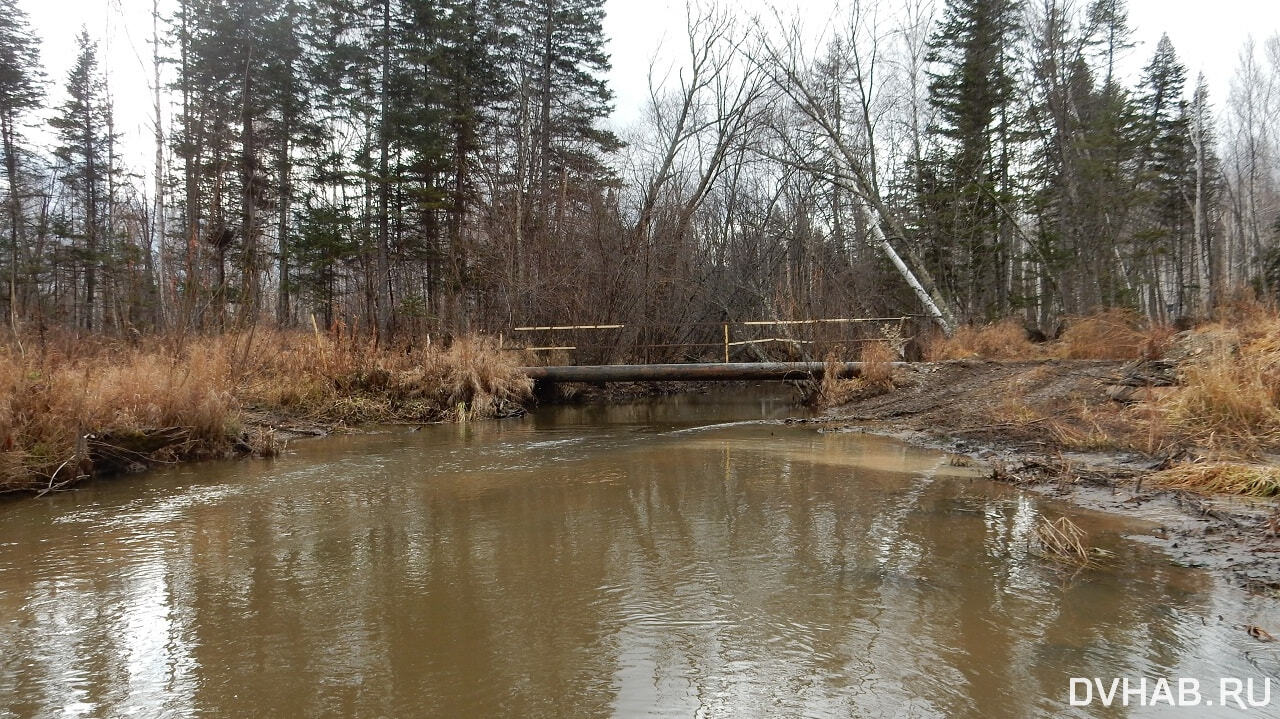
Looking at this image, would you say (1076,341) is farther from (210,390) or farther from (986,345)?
A: (210,390)

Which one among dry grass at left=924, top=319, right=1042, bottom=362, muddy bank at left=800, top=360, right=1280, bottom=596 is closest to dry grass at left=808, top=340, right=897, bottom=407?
muddy bank at left=800, top=360, right=1280, bottom=596

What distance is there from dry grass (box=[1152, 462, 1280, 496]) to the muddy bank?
0.14m

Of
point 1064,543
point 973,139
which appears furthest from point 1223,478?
point 973,139

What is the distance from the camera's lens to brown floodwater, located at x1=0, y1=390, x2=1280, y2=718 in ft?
7.64

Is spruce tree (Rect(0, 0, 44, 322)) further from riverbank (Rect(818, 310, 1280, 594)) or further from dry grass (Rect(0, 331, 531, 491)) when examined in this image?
riverbank (Rect(818, 310, 1280, 594))

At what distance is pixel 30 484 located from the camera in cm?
564

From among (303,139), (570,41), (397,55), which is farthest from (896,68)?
(303,139)

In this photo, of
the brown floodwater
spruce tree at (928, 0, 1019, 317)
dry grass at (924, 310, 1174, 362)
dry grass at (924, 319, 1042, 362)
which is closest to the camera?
the brown floodwater

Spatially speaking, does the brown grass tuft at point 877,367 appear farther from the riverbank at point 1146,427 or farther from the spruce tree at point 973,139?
the spruce tree at point 973,139

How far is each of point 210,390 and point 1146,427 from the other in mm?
10502

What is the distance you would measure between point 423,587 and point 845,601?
2.19 meters

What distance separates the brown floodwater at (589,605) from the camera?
233cm

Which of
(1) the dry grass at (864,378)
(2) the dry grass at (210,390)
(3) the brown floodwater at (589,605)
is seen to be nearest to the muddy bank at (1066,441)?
(1) the dry grass at (864,378)

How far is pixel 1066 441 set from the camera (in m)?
6.99
